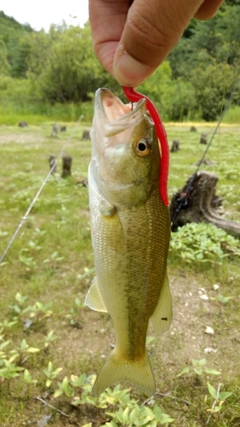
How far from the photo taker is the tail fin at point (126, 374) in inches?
60.9

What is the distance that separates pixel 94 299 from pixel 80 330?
1.81 meters

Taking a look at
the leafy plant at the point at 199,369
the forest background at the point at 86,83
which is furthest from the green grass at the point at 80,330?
the forest background at the point at 86,83

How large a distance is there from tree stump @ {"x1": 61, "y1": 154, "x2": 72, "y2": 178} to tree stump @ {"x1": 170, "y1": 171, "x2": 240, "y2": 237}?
340 centimetres

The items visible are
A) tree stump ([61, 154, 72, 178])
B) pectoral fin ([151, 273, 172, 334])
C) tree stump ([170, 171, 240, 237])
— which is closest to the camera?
pectoral fin ([151, 273, 172, 334])

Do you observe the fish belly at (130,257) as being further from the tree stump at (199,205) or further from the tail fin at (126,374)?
the tree stump at (199,205)

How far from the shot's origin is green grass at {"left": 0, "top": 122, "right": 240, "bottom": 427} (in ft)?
8.09

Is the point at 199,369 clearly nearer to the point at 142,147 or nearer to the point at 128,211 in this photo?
the point at 128,211

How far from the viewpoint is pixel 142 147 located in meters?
1.33

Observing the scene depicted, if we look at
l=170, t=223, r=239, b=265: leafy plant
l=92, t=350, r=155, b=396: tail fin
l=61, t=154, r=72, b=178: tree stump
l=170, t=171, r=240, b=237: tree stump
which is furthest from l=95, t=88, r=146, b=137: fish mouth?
l=61, t=154, r=72, b=178: tree stump

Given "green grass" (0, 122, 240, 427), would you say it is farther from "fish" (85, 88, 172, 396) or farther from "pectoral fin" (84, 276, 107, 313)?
"fish" (85, 88, 172, 396)

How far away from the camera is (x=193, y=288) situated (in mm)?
3791

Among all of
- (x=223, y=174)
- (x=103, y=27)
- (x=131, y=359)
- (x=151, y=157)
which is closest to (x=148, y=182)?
(x=151, y=157)

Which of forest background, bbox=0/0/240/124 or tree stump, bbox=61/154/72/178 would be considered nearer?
tree stump, bbox=61/154/72/178

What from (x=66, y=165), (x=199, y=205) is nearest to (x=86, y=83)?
(x=66, y=165)
